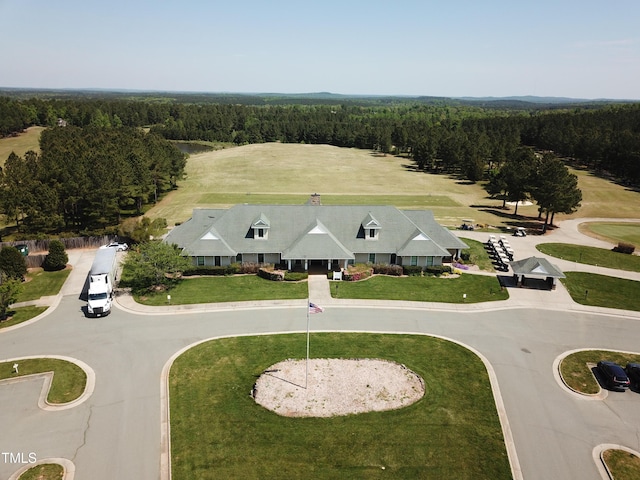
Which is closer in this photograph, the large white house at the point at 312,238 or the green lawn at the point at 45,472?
the green lawn at the point at 45,472

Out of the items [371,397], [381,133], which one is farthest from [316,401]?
[381,133]

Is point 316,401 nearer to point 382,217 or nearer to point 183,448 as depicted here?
point 183,448

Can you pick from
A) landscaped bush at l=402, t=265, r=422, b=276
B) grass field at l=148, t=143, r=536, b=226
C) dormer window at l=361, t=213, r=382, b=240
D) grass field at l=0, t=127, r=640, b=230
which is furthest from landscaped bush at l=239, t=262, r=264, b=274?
grass field at l=148, t=143, r=536, b=226

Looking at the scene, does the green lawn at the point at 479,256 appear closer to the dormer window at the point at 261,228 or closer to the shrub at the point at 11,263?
the dormer window at the point at 261,228

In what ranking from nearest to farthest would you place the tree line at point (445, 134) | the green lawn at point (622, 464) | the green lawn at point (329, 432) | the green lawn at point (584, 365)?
the green lawn at point (329, 432)
the green lawn at point (622, 464)
the green lawn at point (584, 365)
the tree line at point (445, 134)

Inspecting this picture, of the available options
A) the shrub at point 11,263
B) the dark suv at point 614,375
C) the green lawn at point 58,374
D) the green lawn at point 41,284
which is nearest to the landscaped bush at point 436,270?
the dark suv at point 614,375

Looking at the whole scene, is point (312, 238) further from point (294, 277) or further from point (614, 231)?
point (614, 231)
